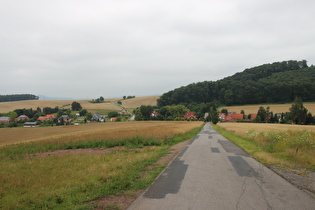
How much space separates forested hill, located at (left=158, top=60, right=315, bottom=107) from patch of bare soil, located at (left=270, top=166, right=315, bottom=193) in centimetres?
10169

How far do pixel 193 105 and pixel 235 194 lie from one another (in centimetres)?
12595

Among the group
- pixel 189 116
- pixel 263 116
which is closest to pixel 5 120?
pixel 189 116

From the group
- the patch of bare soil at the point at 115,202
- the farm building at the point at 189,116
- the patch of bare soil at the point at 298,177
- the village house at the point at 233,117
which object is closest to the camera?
the patch of bare soil at the point at 115,202

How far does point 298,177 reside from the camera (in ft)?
23.8

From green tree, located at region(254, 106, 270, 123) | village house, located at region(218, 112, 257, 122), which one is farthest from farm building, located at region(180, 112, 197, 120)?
green tree, located at region(254, 106, 270, 123)

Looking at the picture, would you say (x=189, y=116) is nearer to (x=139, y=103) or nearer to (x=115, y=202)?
(x=139, y=103)

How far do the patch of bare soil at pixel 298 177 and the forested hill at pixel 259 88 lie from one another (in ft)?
334

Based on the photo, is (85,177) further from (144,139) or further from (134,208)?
(144,139)

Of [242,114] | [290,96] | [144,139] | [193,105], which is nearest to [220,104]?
[193,105]

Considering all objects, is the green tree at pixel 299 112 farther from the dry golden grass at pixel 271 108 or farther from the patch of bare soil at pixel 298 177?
the patch of bare soil at pixel 298 177

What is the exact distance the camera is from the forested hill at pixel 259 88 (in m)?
96.3

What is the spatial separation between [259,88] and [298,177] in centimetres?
11234

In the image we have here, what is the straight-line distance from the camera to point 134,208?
459 cm

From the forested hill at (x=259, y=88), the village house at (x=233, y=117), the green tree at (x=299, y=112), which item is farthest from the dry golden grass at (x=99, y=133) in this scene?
the forested hill at (x=259, y=88)
